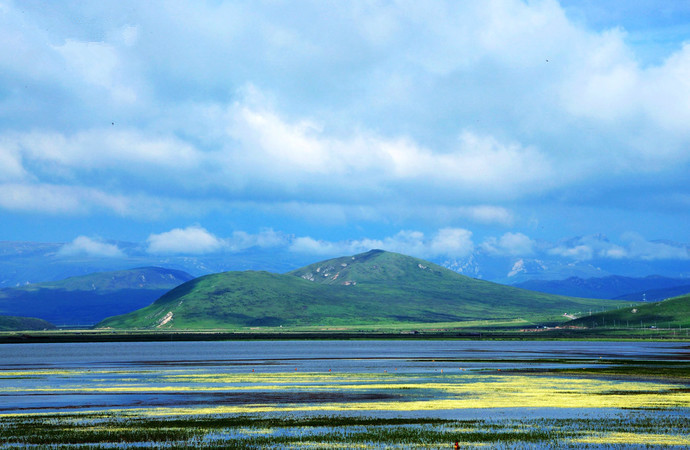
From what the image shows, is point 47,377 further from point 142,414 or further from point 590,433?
point 590,433

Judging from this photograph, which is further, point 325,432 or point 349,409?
point 349,409

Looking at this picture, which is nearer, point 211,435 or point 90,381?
point 211,435

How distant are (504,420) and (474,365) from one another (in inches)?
2994

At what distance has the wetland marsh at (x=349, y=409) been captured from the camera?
176ft

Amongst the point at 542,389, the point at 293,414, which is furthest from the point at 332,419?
the point at 542,389

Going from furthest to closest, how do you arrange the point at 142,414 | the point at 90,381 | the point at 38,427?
the point at 90,381 → the point at 142,414 → the point at 38,427

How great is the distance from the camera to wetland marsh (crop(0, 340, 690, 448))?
53.6 m

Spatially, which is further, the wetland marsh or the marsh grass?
the wetland marsh

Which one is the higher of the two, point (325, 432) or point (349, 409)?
point (349, 409)

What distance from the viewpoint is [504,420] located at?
6294cm

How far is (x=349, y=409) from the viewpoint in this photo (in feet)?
231

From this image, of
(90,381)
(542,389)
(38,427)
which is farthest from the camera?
(90,381)

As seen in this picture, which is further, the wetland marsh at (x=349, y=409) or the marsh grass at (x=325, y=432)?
the wetland marsh at (x=349, y=409)

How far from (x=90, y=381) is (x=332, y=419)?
53.6 metres
